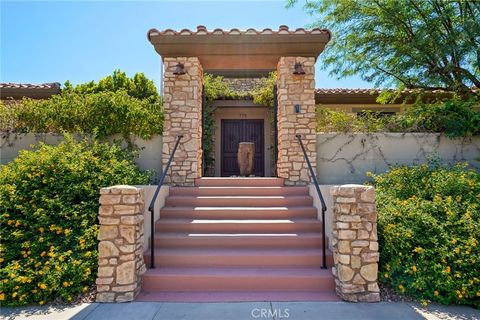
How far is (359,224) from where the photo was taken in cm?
364

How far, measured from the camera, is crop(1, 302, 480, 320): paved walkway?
3188mm

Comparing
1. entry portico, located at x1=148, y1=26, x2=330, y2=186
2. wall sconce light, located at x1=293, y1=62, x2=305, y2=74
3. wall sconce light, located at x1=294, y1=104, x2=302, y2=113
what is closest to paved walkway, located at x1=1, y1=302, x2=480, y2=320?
entry portico, located at x1=148, y1=26, x2=330, y2=186

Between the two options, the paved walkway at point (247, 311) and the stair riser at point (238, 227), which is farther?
the stair riser at point (238, 227)

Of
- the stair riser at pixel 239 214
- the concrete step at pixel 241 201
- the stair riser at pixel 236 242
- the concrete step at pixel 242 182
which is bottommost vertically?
the stair riser at pixel 236 242

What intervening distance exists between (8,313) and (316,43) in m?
6.95

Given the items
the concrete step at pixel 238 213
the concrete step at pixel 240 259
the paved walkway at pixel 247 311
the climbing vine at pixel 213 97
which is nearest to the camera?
the paved walkway at pixel 247 311

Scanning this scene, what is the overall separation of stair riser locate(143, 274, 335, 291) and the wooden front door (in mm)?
6434

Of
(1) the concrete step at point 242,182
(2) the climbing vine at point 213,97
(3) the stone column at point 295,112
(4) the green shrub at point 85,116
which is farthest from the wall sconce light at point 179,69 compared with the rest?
(2) the climbing vine at point 213,97

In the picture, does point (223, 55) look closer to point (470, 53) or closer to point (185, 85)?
point (185, 85)

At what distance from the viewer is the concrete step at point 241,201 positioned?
539cm

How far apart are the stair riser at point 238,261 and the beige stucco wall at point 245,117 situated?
5.97m

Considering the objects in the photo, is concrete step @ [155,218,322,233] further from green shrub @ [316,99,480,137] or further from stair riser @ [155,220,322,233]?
green shrub @ [316,99,480,137]

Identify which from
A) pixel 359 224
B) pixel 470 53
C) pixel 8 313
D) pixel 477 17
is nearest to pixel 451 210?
pixel 359 224

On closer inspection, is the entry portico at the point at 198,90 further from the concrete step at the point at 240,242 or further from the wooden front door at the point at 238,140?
the wooden front door at the point at 238,140
